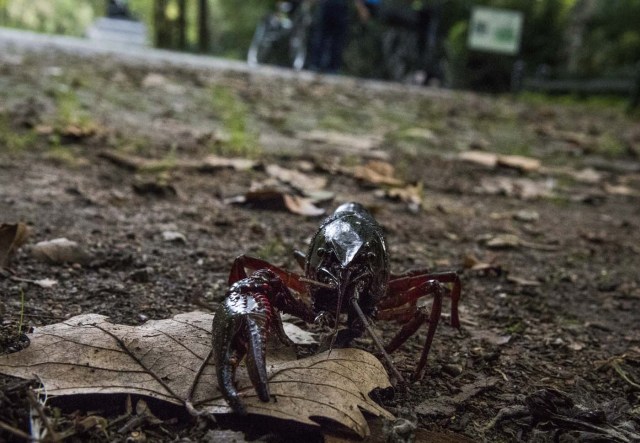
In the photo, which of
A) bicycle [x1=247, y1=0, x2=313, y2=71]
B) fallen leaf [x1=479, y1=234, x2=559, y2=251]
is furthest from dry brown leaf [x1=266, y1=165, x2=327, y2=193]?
bicycle [x1=247, y1=0, x2=313, y2=71]

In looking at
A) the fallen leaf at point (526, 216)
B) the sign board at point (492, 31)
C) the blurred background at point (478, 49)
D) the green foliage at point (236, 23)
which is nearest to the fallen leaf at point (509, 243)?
the fallen leaf at point (526, 216)

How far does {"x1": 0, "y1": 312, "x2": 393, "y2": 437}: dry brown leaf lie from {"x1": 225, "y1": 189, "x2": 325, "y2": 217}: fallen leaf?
227cm

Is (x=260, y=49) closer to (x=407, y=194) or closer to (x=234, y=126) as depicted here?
(x=234, y=126)

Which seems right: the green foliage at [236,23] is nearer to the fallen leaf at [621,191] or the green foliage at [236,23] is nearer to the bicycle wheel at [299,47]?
the bicycle wheel at [299,47]

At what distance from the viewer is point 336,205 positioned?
4469 millimetres

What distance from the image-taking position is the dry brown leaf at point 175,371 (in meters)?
1.65

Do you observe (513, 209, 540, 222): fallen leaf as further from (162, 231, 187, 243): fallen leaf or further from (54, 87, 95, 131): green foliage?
(54, 87, 95, 131): green foliage

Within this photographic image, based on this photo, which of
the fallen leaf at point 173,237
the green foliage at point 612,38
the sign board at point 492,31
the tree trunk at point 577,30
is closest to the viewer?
the fallen leaf at point 173,237

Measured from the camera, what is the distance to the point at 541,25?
79.2 ft

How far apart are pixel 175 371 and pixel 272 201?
98.7 inches

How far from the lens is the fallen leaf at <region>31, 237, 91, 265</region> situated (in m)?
2.71

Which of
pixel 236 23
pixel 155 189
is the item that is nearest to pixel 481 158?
pixel 155 189

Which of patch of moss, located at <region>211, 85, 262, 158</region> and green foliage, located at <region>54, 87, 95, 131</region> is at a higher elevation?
green foliage, located at <region>54, 87, 95, 131</region>

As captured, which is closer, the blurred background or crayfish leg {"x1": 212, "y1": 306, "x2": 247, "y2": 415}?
crayfish leg {"x1": 212, "y1": 306, "x2": 247, "y2": 415}
